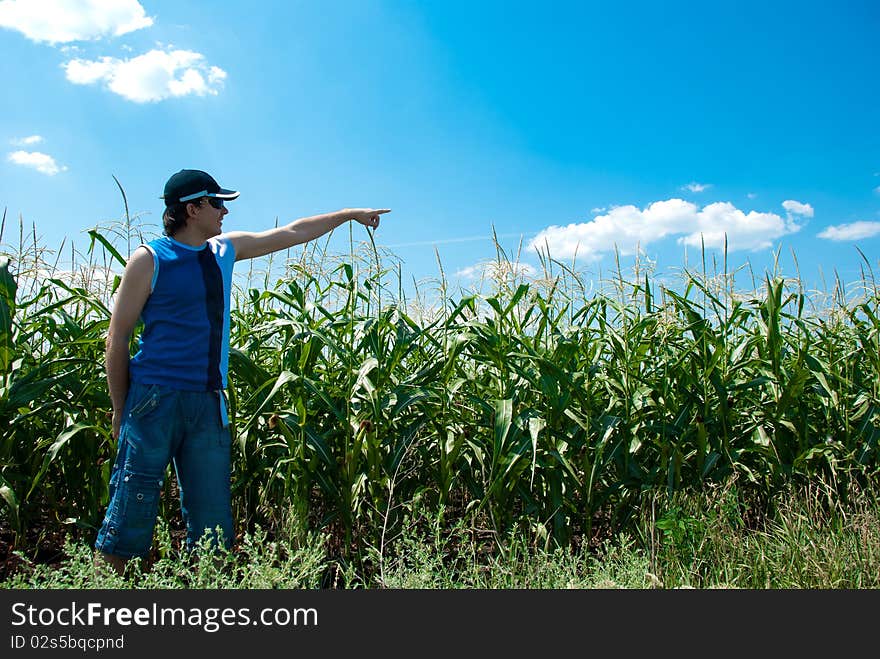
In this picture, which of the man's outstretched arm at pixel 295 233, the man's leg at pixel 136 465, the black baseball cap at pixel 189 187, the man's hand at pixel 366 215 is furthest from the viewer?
the man's hand at pixel 366 215

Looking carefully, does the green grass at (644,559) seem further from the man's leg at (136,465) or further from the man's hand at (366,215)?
the man's hand at (366,215)

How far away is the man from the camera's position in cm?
241

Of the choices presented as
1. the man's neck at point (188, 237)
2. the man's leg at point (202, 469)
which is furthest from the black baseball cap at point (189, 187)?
the man's leg at point (202, 469)

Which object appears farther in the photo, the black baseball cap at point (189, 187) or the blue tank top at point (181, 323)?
the black baseball cap at point (189, 187)

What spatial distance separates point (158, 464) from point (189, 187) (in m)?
1.09

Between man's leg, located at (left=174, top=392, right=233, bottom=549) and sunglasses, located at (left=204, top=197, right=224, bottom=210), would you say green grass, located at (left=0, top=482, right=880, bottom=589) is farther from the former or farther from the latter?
sunglasses, located at (left=204, top=197, right=224, bottom=210)

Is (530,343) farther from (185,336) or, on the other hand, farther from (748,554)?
(185,336)

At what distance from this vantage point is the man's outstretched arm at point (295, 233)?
2.86 metres

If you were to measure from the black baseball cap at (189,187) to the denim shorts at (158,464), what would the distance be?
76cm

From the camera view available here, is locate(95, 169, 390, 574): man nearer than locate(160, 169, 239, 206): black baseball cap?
Yes

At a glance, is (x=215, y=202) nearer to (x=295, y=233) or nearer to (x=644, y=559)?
(x=295, y=233)

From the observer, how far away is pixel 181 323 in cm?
247

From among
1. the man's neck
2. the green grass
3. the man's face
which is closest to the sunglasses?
the man's face

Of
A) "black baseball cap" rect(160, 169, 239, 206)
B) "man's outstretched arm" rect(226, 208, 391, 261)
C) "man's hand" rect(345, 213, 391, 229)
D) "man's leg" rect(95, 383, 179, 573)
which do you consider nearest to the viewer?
"man's leg" rect(95, 383, 179, 573)
